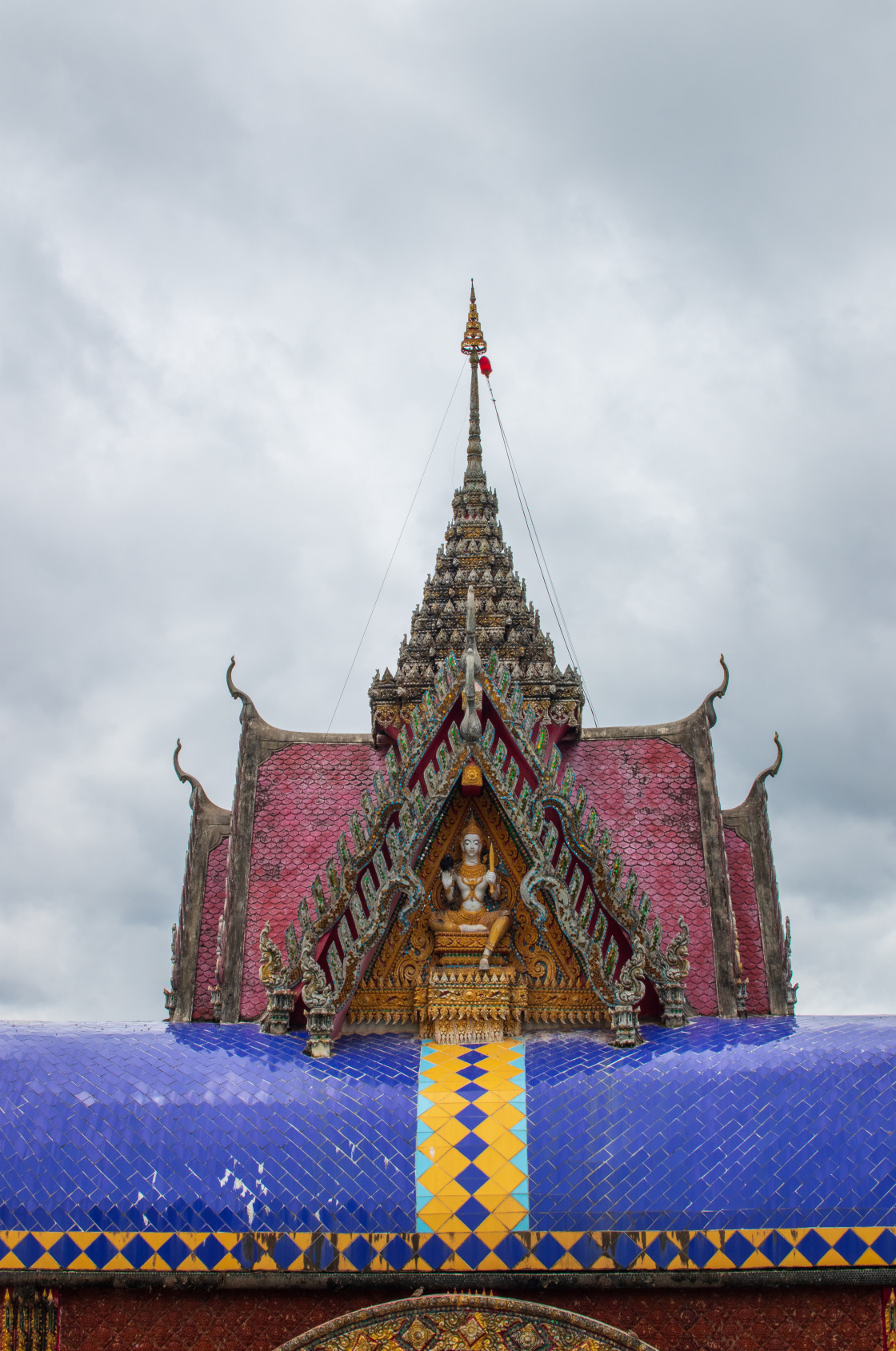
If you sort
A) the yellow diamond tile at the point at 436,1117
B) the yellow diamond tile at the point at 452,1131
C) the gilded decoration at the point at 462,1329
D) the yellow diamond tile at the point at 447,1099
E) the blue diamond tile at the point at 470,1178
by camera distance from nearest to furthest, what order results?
the gilded decoration at the point at 462,1329 < the blue diamond tile at the point at 470,1178 < the yellow diamond tile at the point at 452,1131 < the yellow diamond tile at the point at 436,1117 < the yellow diamond tile at the point at 447,1099

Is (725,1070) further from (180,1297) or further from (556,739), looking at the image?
(556,739)

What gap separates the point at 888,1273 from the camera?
343 inches

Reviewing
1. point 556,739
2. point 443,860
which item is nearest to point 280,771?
point 556,739

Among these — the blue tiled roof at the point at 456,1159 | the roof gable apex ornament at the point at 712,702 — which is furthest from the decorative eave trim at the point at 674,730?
the blue tiled roof at the point at 456,1159

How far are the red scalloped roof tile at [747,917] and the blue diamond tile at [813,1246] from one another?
17.1ft

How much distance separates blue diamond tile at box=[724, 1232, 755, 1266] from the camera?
8.71 metres

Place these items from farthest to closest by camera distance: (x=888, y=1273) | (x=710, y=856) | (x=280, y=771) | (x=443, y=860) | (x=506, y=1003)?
(x=280, y=771) → (x=710, y=856) → (x=443, y=860) → (x=506, y=1003) → (x=888, y=1273)

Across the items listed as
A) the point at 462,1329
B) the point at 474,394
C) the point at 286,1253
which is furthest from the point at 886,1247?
the point at 474,394

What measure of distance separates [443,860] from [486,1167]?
3.46m

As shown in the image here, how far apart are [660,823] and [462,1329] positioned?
802 cm

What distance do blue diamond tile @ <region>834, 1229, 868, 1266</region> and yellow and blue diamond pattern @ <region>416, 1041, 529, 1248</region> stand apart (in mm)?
2516

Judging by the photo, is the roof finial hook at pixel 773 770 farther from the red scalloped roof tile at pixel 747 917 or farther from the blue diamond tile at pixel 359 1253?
the blue diamond tile at pixel 359 1253

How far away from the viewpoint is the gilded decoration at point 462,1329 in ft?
28.2

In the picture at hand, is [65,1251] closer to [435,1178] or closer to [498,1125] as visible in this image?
[435,1178]
